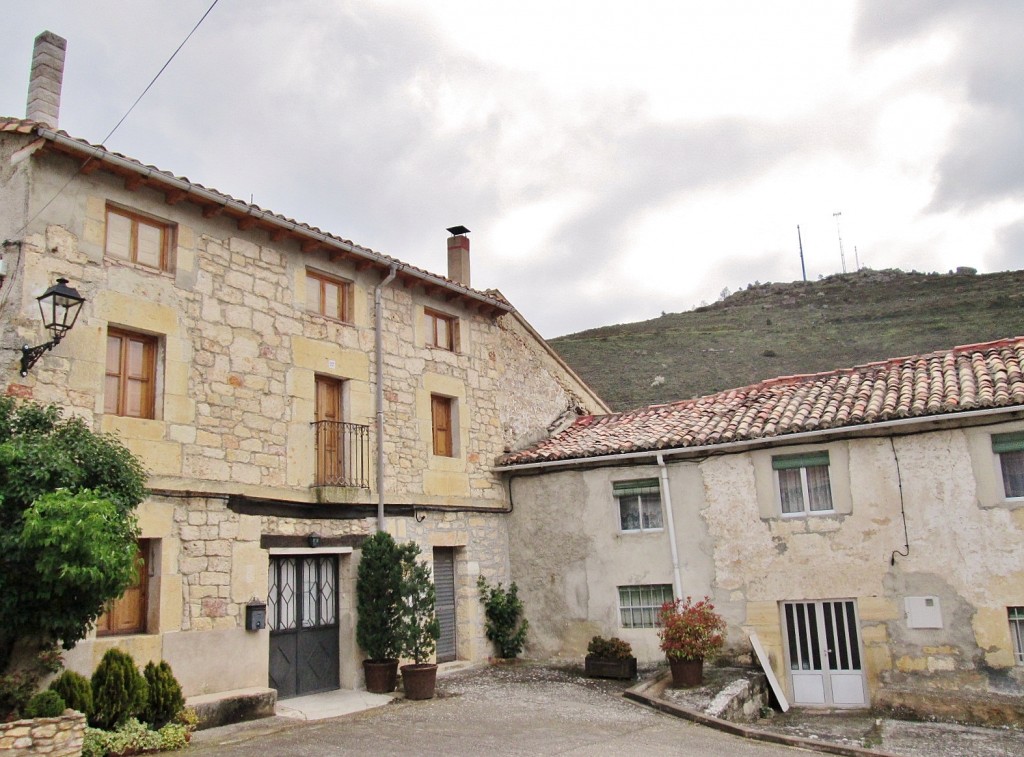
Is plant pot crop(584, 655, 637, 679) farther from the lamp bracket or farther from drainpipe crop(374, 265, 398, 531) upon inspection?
the lamp bracket

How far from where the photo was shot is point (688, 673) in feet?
39.5

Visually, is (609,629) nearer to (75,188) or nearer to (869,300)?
(75,188)

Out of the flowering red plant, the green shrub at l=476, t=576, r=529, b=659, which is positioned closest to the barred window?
the flowering red plant

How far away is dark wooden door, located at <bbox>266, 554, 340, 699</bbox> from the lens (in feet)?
37.1

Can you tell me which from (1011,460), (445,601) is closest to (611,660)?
(445,601)

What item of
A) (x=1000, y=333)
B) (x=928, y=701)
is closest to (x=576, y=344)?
(x=1000, y=333)

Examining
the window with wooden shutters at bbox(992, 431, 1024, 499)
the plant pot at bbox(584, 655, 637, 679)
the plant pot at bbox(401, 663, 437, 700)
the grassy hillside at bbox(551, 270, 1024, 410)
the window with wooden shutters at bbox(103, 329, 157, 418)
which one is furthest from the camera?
the grassy hillside at bbox(551, 270, 1024, 410)

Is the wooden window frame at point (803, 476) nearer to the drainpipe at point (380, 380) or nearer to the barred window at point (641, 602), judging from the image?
the barred window at point (641, 602)

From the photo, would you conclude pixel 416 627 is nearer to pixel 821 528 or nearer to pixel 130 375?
pixel 130 375

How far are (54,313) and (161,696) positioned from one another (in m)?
4.19

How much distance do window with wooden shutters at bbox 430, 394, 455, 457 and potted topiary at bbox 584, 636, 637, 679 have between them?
414cm

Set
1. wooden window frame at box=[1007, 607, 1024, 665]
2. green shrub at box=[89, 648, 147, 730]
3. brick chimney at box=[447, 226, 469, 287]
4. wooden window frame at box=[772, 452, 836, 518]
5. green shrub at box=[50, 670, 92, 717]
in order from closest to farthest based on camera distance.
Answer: green shrub at box=[50, 670, 92, 717] → green shrub at box=[89, 648, 147, 730] → wooden window frame at box=[1007, 607, 1024, 665] → wooden window frame at box=[772, 452, 836, 518] → brick chimney at box=[447, 226, 469, 287]

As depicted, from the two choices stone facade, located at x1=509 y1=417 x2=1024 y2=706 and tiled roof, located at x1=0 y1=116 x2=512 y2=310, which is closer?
tiled roof, located at x1=0 y1=116 x2=512 y2=310

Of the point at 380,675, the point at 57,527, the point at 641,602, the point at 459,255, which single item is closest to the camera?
the point at 57,527
